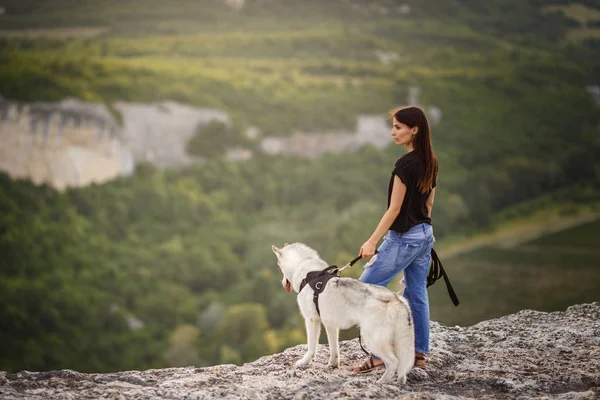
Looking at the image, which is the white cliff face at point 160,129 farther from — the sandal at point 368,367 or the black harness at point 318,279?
the sandal at point 368,367

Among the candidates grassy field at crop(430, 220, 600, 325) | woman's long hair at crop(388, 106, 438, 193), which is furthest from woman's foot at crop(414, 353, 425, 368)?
grassy field at crop(430, 220, 600, 325)

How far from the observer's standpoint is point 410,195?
18.4ft

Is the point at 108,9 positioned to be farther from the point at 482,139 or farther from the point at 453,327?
the point at 453,327

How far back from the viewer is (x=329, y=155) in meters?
77.7

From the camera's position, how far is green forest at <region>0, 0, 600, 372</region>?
59.2 meters

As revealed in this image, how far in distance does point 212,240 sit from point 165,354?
18302 mm

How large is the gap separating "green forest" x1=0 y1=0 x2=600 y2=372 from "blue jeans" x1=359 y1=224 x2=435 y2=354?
4253 centimetres

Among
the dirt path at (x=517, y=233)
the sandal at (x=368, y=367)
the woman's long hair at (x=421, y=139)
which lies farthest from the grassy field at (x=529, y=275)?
the woman's long hair at (x=421, y=139)

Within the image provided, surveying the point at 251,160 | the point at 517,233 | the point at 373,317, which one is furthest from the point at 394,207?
the point at 251,160

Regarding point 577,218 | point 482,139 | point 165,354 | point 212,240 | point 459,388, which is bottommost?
point 459,388

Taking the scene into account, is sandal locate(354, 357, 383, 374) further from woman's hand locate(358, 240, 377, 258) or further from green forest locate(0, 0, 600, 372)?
green forest locate(0, 0, 600, 372)

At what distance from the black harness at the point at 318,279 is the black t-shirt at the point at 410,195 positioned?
1.97 feet

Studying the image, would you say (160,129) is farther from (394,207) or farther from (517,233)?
(394,207)

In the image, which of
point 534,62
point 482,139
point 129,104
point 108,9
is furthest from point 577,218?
point 108,9
